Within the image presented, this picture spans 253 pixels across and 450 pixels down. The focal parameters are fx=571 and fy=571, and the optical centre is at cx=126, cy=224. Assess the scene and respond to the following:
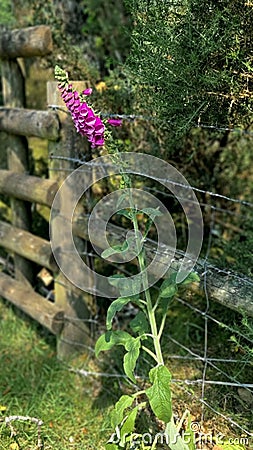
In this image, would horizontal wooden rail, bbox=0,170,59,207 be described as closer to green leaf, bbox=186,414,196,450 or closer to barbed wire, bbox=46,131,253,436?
barbed wire, bbox=46,131,253,436

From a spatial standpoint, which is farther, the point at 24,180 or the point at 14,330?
the point at 14,330

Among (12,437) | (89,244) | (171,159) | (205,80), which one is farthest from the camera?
(171,159)

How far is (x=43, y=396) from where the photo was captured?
2971mm

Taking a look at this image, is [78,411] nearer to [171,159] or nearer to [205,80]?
[171,159]

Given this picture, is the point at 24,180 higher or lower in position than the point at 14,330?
higher

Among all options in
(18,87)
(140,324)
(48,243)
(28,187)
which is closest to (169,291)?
(140,324)

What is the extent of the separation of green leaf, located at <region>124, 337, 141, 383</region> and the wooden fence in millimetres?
526

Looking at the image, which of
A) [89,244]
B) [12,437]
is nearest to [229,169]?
[89,244]

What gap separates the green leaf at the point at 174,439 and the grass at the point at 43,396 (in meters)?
0.56

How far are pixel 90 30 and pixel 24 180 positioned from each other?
159 centimetres

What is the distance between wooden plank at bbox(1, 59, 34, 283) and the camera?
11.4 ft

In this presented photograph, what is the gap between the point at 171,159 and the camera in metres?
3.42

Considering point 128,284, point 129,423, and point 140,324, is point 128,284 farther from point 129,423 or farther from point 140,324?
point 129,423

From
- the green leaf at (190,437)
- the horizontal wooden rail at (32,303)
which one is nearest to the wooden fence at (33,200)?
the horizontal wooden rail at (32,303)
